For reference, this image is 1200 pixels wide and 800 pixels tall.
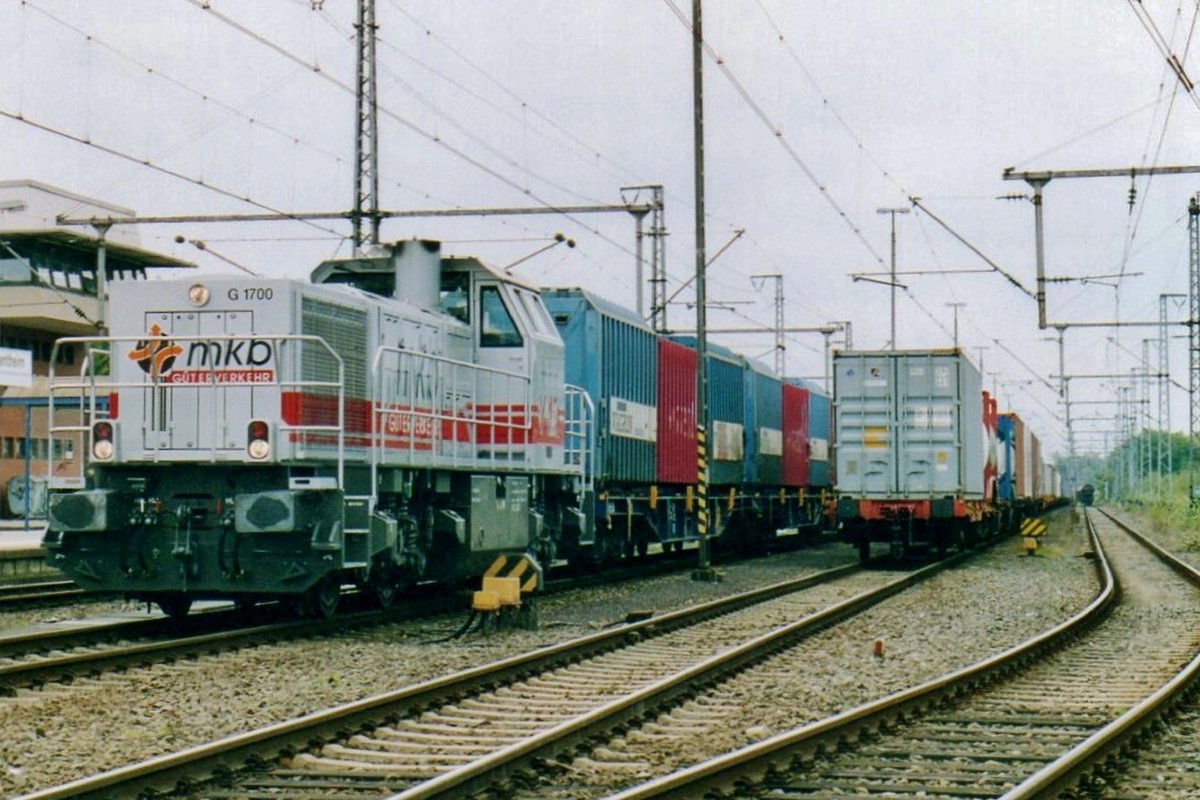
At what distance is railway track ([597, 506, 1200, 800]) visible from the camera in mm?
6984

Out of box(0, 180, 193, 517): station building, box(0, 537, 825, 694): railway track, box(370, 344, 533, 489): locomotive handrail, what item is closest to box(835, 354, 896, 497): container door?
box(370, 344, 533, 489): locomotive handrail

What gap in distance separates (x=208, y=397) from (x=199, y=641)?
7.51 ft

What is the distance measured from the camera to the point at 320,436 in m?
13.1

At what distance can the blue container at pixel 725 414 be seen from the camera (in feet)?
86.1

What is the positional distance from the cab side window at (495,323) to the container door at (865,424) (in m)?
11.3

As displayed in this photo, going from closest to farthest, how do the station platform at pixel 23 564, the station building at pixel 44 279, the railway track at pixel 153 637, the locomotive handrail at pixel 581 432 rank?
the railway track at pixel 153 637 → the locomotive handrail at pixel 581 432 → the station platform at pixel 23 564 → the station building at pixel 44 279

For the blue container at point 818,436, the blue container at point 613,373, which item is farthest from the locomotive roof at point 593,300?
the blue container at point 818,436

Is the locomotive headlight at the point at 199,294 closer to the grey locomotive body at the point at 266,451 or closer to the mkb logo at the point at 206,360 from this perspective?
the grey locomotive body at the point at 266,451

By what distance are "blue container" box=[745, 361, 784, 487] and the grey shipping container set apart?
10.2ft

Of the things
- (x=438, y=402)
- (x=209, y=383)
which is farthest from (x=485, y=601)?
(x=209, y=383)

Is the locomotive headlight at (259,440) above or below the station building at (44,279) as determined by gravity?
below

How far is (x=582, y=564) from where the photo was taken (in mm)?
23281

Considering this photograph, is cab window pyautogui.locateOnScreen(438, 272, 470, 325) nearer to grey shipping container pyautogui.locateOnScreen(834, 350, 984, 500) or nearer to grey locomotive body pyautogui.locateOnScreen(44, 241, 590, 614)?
grey locomotive body pyautogui.locateOnScreen(44, 241, 590, 614)

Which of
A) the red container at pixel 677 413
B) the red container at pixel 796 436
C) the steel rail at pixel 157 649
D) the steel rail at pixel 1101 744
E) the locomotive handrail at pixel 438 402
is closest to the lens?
the steel rail at pixel 1101 744
